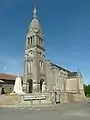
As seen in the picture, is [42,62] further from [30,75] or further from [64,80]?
[64,80]

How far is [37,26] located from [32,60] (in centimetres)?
1267

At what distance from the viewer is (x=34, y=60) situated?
5506cm

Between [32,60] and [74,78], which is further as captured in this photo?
[74,78]

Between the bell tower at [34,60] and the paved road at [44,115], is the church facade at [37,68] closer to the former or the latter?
the bell tower at [34,60]

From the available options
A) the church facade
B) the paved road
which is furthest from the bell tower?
the paved road

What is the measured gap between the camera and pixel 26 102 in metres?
31.9

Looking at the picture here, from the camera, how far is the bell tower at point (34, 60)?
175 ft

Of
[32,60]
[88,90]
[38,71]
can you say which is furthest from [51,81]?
[88,90]

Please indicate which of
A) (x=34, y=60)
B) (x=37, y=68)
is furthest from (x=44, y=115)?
(x=34, y=60)

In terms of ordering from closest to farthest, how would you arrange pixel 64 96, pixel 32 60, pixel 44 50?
1. pixel 64 96
2. pixel 32 60
3. pixel 44 50

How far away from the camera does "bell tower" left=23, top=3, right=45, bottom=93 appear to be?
175 ft

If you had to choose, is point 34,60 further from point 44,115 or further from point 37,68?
point 44,115

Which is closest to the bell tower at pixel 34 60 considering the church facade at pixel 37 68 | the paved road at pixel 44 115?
the church facade at pixel 37 68

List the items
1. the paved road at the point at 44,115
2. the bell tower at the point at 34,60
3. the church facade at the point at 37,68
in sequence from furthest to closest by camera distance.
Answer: the church facade at the point at 37,68 → the bell tower at the point at 34,60 → the paved road at the point at 44,115
